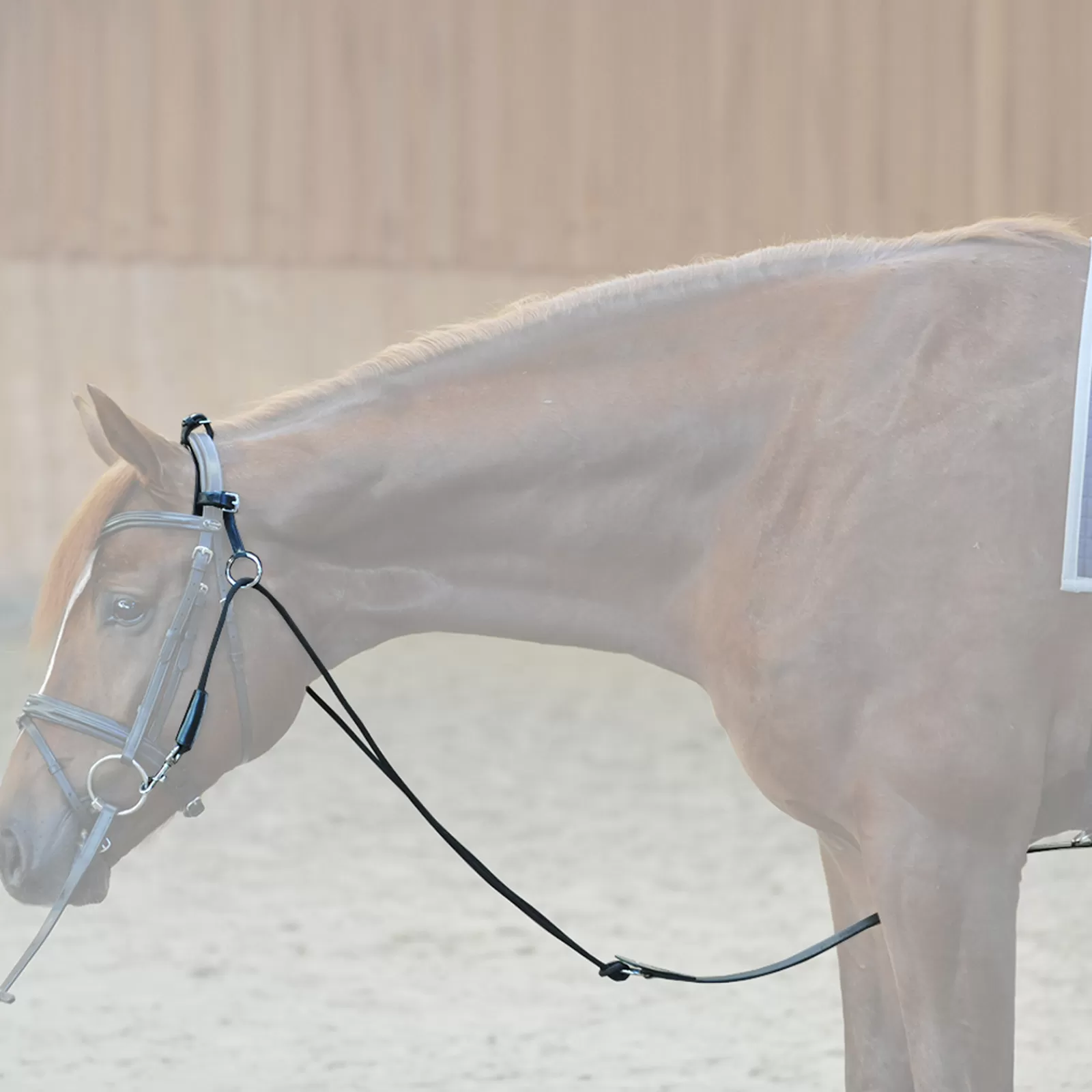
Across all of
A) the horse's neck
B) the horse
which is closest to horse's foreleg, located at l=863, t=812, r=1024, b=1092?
the horse

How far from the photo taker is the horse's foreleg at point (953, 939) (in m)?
1.50

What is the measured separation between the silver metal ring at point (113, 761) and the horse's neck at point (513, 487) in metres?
0.27

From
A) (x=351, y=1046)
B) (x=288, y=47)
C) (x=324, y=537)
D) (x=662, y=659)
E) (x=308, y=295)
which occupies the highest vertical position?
(x=288, y=47)

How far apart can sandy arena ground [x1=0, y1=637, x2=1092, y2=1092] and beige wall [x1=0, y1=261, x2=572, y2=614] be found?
5.11 ft

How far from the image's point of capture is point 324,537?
1708 millimetres

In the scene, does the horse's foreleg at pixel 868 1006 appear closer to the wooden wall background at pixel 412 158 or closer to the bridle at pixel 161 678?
the bridle at pixel 161 678

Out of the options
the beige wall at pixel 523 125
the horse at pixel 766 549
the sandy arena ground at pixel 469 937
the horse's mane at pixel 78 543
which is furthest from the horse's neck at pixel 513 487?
the beige wall at pixel 523 125

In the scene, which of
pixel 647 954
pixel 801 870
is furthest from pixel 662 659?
pixel 801 870

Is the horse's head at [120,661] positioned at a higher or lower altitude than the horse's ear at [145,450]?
lower

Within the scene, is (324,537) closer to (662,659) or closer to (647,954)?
(662,659)

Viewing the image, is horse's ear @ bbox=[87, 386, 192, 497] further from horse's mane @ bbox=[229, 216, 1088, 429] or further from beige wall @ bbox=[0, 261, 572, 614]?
beige wall @ bbox=[0, 261, 572, 614]

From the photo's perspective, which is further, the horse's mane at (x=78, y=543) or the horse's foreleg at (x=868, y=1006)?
the horse's foreleg at (x=868, y=1006)

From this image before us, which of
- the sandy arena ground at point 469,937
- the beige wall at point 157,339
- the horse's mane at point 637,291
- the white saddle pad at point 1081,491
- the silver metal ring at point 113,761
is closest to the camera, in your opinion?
the white saddle pad at point 1081,491

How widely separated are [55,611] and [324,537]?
33cm
